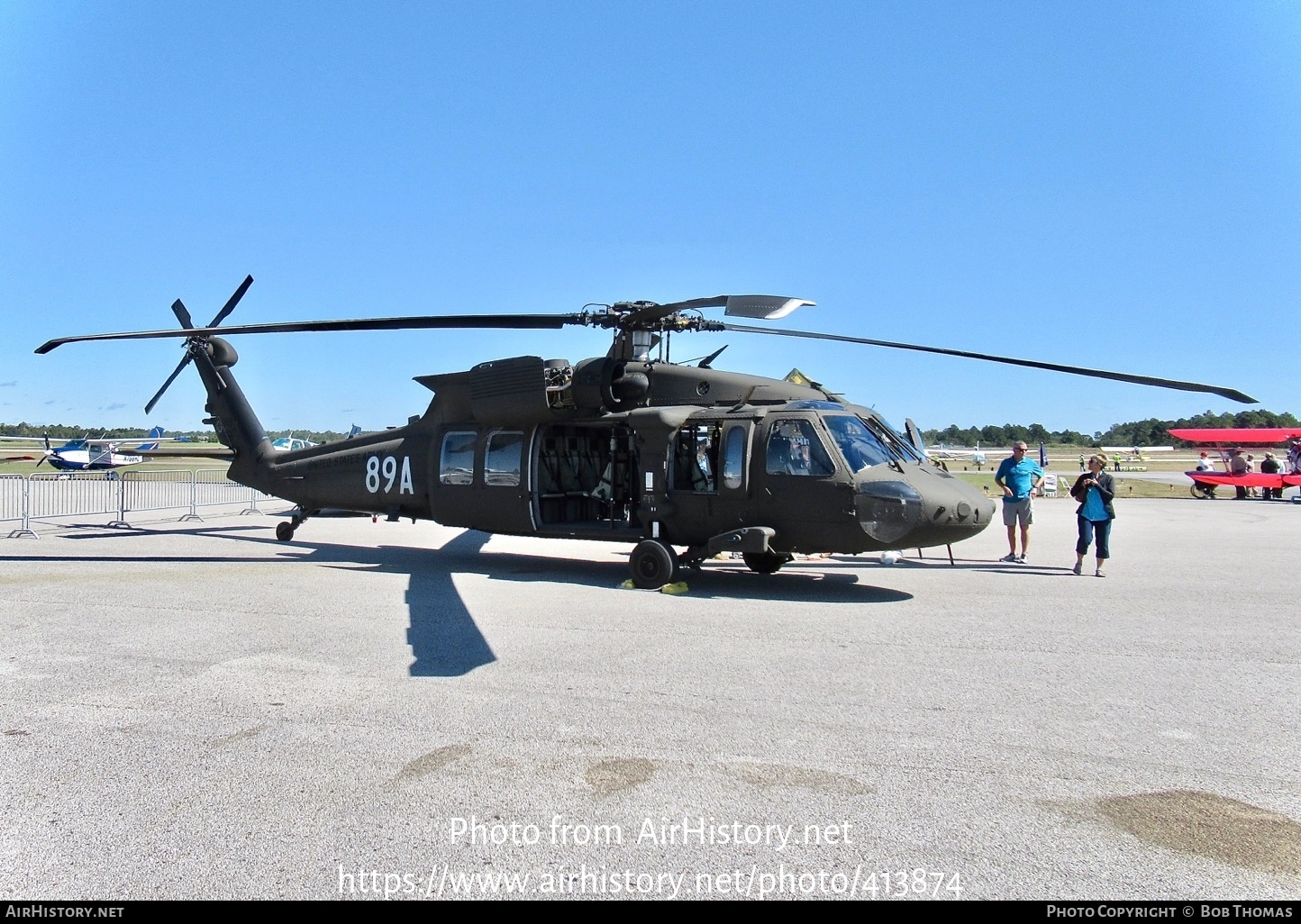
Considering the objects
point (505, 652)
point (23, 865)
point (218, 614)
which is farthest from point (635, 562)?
point (23, 865)

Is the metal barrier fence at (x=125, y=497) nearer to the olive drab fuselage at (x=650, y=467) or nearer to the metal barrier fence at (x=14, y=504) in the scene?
the metal barrier fence at (x=14, y=504)

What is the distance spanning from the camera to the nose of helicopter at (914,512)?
367 inches

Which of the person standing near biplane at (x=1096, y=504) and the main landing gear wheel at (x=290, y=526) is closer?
the person standing near biplane at (x=1096, y=504)

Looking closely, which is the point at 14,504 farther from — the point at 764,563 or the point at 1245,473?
the point at 1245,473

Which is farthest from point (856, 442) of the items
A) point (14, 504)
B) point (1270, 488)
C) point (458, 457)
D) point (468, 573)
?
point (1270, 488)

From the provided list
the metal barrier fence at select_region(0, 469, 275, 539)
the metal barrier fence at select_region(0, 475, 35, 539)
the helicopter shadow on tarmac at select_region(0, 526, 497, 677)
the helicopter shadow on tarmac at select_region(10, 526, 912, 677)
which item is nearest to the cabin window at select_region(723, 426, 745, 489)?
the helicopter shadow on tarmac at select_region(10, 526, 912, 677)

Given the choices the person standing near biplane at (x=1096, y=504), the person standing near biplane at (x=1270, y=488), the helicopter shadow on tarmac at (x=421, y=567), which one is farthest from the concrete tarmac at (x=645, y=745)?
the person standing near biplane at (x=1270, y=488)

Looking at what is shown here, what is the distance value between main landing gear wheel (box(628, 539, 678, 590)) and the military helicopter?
0.05ft

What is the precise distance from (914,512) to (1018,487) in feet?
14.8

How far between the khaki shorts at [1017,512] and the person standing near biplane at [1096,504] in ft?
4.68

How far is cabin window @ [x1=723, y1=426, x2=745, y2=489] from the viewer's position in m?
10.2

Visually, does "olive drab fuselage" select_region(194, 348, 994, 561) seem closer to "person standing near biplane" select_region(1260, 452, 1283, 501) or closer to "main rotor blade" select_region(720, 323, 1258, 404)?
"main rotor blade" select_region(720, 323, 1258, 404)

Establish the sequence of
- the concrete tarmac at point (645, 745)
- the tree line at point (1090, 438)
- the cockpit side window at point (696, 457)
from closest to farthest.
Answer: the concrete tarmac at point (645, 745) → the cockpit side window at point (696, 457) → the tree line at point (1090, 438)

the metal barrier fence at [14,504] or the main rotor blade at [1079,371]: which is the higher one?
the main rotor blade at [1079,371]
